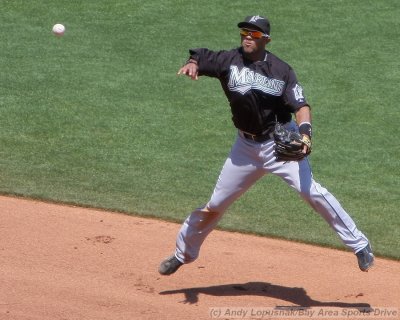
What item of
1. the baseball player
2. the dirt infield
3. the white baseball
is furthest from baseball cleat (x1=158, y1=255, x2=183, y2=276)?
the white baseball

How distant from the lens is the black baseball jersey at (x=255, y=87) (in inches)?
269

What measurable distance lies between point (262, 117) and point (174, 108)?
15.0 feet

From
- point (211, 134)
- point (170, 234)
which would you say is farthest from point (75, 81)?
point (170, 234)

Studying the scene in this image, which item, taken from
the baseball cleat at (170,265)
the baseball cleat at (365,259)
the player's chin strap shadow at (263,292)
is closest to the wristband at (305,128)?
the baseball cleat at (365,259)

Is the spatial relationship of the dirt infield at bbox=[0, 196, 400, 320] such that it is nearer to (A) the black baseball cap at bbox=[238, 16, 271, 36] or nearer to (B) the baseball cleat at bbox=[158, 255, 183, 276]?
(B) the baseball cleat at bbox=[158, 255, 183, 276]

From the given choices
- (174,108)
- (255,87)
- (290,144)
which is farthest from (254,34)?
(174,108)

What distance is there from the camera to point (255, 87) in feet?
22.4

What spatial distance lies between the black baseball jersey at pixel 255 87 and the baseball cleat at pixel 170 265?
3.81 ft

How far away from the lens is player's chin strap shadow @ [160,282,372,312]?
7039 mm

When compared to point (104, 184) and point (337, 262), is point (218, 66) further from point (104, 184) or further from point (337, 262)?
point (104, 184)

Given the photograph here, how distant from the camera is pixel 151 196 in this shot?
9.39 m

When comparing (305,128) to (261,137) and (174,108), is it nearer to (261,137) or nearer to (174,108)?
(261,137)

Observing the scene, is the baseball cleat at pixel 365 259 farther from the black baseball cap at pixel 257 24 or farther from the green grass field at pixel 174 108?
the black baseball cap at pixel 257 24

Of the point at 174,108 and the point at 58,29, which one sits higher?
the point at 58,29
